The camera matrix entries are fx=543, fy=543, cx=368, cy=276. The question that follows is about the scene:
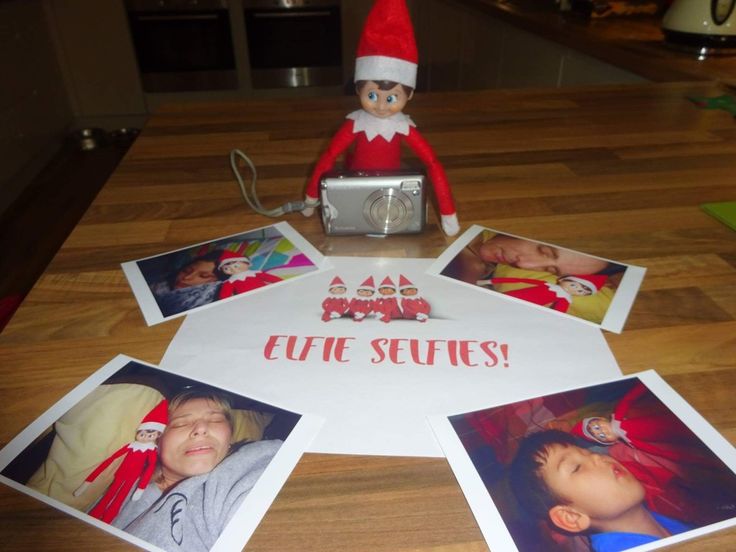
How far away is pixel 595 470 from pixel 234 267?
442 mm

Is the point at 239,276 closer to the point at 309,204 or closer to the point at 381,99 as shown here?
the point at 309,204

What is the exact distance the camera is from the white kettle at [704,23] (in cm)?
151

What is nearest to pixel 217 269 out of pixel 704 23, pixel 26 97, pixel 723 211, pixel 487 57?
pixel 723 211

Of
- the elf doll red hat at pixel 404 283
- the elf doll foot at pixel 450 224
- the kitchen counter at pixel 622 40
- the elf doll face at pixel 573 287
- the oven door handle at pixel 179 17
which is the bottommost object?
the oven door handle at pixel 179 17

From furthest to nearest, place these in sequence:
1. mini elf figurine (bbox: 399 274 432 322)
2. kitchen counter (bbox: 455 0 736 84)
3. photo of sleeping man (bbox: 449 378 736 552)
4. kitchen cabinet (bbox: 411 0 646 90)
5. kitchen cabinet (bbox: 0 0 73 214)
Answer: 1. kitchen cabinet (bbox: 0 0 73 214)
2. kitchen cabinet (bbox: 411 0 646 90)
3. kitchen counter (bbox: 455 0 736 84)
4. mini elf figurine (bbox: 399 274 432 322)
5. photo of sleeping man (bbox: 449 378 736 552)

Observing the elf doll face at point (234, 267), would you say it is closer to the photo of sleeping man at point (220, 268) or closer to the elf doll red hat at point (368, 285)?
the photo of sleeping man at point (220, 268)

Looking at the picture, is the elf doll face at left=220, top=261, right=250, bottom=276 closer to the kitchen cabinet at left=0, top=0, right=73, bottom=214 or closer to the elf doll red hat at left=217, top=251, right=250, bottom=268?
the elf doll red hat at left=217, top=251, right=250, bottom=268

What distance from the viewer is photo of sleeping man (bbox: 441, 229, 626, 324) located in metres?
0.59

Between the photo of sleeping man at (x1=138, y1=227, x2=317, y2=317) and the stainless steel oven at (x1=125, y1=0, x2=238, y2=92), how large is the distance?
114 inches

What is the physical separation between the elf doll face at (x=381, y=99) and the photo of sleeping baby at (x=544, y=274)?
19cm

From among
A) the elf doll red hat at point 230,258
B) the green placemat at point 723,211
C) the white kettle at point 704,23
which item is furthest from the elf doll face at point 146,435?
the white kettle at point 704,23

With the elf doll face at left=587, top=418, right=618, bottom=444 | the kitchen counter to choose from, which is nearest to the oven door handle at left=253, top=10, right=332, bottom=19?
the kitchen counter

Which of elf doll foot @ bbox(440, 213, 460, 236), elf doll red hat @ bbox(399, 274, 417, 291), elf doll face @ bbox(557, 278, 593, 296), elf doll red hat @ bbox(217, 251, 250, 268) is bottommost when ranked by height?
elf doll face @ bbox(557, 278, 593, 296)

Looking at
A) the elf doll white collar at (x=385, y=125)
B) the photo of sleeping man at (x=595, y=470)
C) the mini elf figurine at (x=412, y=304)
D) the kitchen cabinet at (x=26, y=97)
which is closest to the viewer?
the photo of sleeping man at (x=595, y=470)
